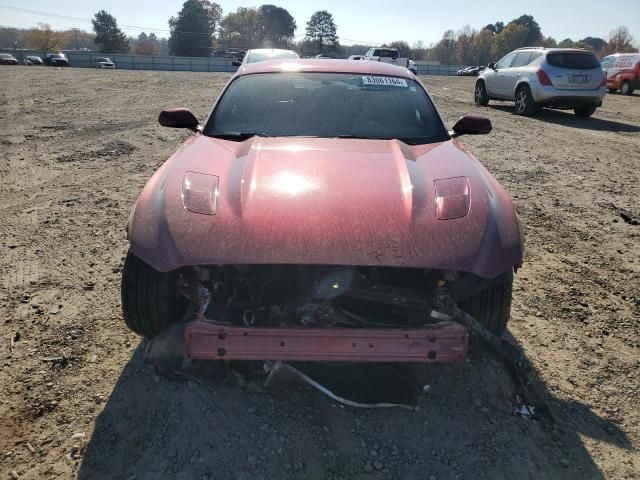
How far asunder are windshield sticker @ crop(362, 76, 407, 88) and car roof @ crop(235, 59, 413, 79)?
0.07 metres

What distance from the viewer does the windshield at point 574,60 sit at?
11648 mm

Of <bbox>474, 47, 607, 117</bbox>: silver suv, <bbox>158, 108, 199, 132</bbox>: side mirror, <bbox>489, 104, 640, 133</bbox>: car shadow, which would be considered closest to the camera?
<bbox>158, 108, 199, 132</bbox>: side mirror

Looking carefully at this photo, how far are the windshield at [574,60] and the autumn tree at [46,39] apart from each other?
101 meters

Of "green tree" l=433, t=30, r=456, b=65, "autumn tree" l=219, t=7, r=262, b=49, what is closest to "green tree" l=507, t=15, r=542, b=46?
"green tree" l=433, t=30, r=456, b=65

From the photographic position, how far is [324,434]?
2318 mm

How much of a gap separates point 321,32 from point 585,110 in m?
92.4

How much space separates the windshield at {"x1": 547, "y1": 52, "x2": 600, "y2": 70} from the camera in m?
11.6

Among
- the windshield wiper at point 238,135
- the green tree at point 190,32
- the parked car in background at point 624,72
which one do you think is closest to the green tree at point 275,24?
the green tree at point 190,32

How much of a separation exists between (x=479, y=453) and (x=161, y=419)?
5.03ft

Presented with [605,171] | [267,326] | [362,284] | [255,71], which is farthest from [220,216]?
[605,171]

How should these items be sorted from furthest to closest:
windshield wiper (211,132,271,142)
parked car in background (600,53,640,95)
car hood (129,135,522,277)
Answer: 1. parked car in background (600,53,640,95)
2. windshield wiper (211,132,271,142)
3. car hood (129,135,522,277)

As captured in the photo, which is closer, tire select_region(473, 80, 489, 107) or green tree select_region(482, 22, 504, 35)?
tire select_region(473, 80, 489, 107)

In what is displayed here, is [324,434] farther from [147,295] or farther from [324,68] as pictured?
[324,68]

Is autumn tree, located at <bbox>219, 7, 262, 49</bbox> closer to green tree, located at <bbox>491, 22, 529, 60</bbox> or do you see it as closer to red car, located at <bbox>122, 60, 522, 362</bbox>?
green tree, located at <bbox>491, 22, 529, 60</bbox>
